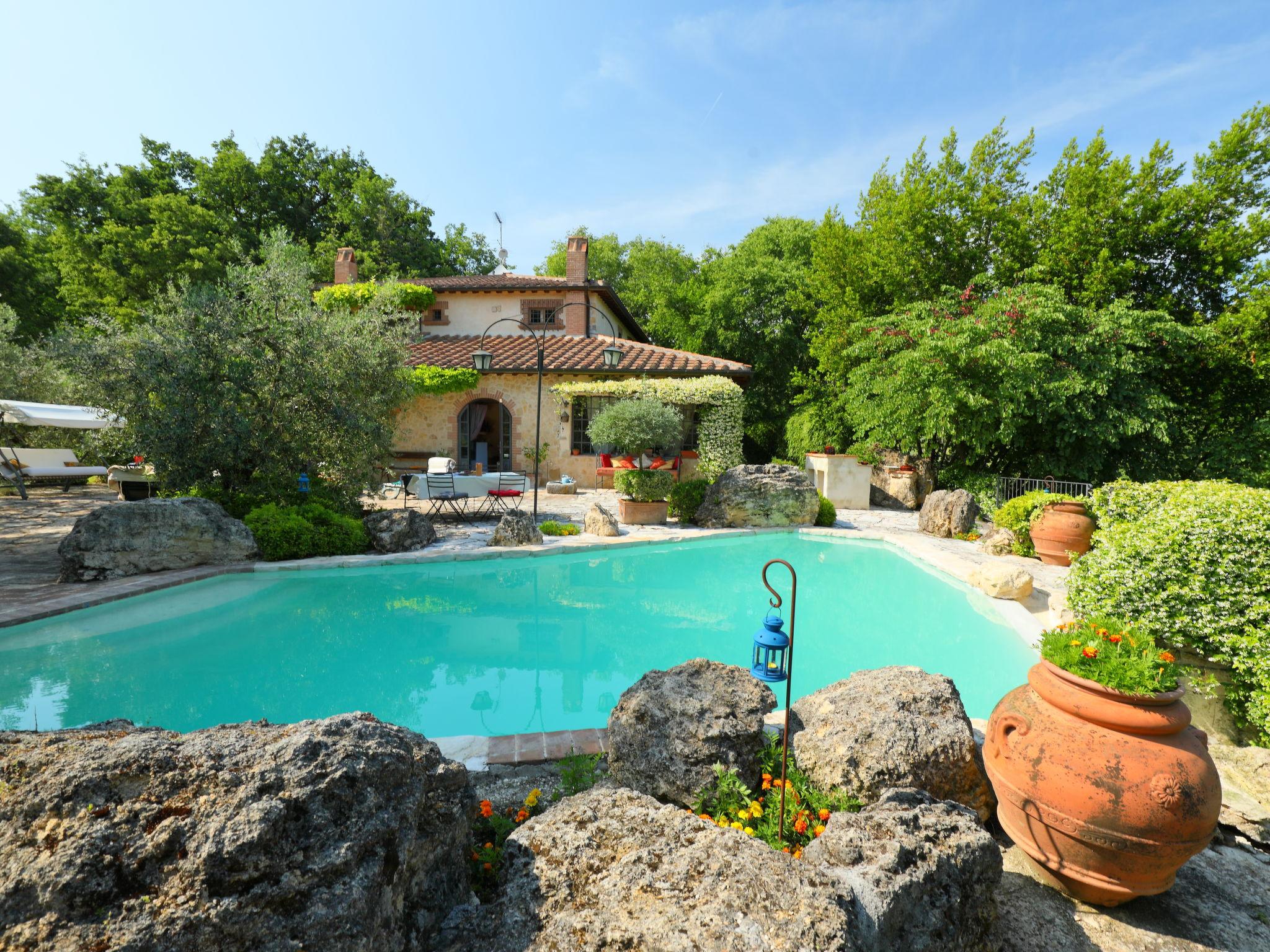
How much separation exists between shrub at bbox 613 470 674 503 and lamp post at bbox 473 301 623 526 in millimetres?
1845

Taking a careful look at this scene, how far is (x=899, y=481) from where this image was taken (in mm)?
15062

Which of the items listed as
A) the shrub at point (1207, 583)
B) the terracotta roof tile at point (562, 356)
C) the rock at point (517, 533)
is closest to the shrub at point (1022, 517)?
the shrub at point (1207, 583)

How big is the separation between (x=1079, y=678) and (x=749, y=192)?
1848 cm

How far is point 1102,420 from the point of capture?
1236 cm

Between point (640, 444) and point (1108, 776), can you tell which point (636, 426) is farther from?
point (1108, 776)

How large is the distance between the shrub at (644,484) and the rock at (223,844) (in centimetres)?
982

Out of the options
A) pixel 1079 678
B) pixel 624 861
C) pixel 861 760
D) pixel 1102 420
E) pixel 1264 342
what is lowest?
pixel 861 760

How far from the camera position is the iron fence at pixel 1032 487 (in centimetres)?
1284

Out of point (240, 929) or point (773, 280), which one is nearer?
point (240, 929)

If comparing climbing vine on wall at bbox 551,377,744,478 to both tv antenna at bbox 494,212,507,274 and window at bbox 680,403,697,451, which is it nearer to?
window at bbox 680,403,697,451

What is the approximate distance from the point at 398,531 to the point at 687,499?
5.80 metres

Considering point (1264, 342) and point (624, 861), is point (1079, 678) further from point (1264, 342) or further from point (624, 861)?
point (1264, 342)

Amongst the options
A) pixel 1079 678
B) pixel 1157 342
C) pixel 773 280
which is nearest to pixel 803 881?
pixel 1079 678

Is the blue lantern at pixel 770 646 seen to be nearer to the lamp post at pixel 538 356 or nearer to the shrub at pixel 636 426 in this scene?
the lamp post at pixel 538 356
